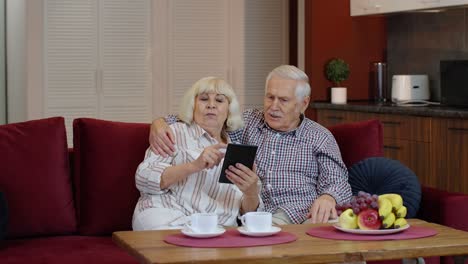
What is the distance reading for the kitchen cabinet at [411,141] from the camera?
5.30 meters

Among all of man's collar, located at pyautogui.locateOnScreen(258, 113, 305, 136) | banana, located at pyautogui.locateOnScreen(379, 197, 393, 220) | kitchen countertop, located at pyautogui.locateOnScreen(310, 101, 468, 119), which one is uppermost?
kitchen countertop, located at pyautogui.locateOnScreen(310, 101, 468, 119)

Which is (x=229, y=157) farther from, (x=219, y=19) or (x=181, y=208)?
(x=219, y=19)

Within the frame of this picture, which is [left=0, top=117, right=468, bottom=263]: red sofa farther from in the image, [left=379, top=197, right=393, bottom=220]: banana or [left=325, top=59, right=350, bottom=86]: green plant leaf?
[left=325, top=59, right=350, bottom=86]: green plant leaf

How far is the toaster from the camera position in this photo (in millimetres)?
5980

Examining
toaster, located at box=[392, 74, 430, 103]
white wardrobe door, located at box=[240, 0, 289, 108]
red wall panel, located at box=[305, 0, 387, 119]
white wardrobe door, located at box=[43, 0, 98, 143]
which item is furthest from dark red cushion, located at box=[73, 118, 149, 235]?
white wardrobe door, located at box=[240, 0, 289, 108]

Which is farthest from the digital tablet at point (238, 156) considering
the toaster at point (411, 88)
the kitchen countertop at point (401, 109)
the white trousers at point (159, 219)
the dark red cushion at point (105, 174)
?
the toaster at point (411, 88)

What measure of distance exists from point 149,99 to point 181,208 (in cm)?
342

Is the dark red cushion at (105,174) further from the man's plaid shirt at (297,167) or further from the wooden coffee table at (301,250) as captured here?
the wooden coffee table at (301,250)

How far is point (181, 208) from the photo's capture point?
3430mm

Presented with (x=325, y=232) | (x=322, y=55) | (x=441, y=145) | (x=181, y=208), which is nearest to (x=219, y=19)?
(x=322, y=55)

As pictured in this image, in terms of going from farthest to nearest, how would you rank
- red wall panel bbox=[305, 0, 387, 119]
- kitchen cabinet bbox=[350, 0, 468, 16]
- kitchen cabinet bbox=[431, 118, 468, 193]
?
red wall panel bbox=[305, 0, 387, 119]
kitchen cabinet bbox=[350, 0, 468, 16]
kitchen cabinet bbox=[431, 118, 468, 193]

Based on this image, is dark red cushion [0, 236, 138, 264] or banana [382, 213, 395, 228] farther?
dark red cushion [0, 236, 138, 264]

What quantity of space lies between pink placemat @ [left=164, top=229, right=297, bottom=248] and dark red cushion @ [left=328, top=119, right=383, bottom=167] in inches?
43.3

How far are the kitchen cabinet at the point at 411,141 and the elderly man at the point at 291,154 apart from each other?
5.63 feet
